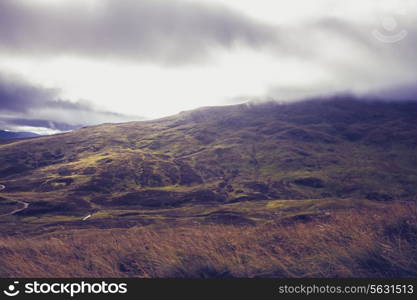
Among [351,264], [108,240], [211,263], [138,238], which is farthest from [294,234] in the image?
[108,240]

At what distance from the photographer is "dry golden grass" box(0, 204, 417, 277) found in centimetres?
5302

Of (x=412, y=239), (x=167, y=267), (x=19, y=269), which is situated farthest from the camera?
(x=412, y=239)

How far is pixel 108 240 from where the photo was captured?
219 feet

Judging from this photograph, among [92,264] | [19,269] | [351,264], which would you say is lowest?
[351,264]

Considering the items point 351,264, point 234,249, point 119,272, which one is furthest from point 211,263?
point 351,264

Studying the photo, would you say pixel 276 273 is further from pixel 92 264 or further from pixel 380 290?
pixel 380 290

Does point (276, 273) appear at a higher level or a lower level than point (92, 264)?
lower

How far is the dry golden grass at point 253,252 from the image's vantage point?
5302cm

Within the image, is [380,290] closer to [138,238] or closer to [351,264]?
[351,264]

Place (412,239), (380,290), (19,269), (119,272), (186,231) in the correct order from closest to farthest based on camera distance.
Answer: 1. (380,290)
2. (19,269)
3. (119,272)
4. (412,239)
5. (186,231)

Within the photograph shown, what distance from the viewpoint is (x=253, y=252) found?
59250mm

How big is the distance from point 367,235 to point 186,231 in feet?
98.4

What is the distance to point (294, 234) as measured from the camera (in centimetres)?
6450

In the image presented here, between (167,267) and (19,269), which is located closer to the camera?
(19,269)
